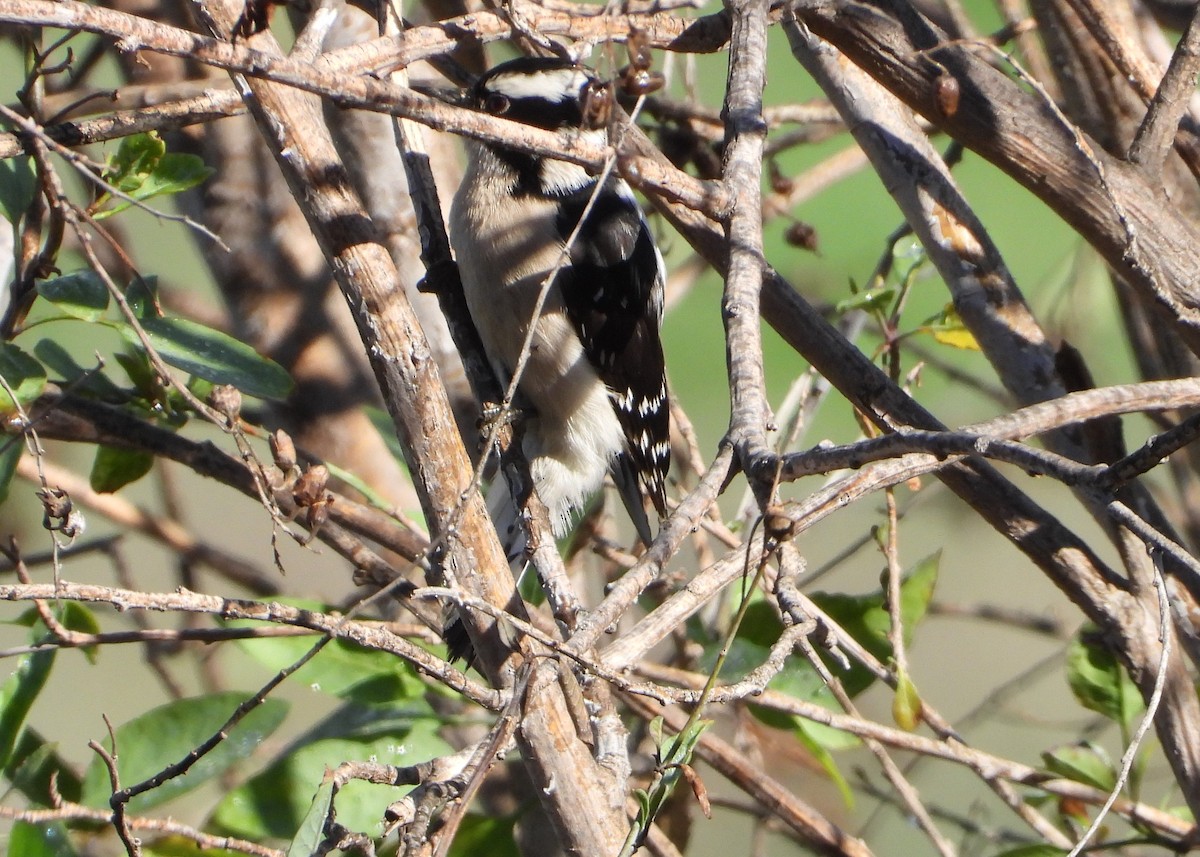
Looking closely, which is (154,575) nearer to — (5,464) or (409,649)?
(5,464)

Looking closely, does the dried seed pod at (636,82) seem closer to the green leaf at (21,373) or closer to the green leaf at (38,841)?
the green leaf at (21,373)

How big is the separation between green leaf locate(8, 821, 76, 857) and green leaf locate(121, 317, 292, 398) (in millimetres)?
792

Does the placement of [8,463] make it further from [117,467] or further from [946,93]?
[946,93]

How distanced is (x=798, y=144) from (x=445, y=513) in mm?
2231

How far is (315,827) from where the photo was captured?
1.25 m

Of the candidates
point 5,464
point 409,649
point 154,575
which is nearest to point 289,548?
point 154,575

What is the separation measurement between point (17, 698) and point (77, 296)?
72 centimetres

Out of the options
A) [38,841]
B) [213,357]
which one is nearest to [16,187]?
[213,357]

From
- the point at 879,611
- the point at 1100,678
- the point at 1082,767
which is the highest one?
the point at 879,611

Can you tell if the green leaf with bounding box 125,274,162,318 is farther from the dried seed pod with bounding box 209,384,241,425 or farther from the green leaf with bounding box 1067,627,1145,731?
the green leaf with bounding box 1067,627,1145,731

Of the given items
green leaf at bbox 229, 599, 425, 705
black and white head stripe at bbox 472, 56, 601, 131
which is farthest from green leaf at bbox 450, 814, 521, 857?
black and white head stripe at bbox 472, 56, 601, 131

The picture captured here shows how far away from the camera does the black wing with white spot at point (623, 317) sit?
2.95 meters

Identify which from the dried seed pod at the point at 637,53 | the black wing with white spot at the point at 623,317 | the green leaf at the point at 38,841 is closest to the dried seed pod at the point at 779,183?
the black wing with white spot at the point at 623,317

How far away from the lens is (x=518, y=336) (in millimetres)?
2832
